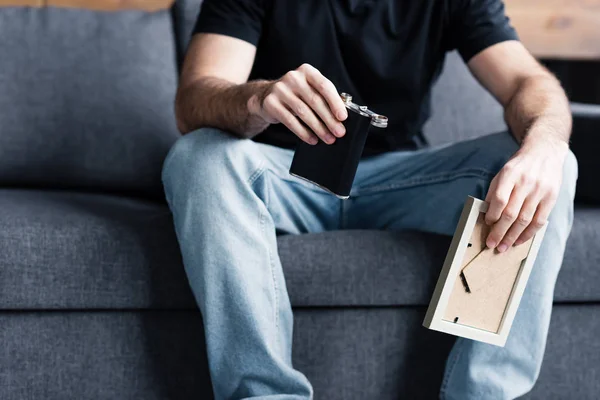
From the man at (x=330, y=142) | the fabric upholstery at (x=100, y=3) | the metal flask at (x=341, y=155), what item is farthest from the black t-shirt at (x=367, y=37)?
the fabric upholstery at (x=100, y=3)

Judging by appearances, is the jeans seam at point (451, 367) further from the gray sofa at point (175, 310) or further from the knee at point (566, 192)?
the knee at point (566, 192)

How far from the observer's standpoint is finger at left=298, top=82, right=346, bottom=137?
1025 mm

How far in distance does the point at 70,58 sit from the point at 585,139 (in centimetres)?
111

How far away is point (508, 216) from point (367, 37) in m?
0.53

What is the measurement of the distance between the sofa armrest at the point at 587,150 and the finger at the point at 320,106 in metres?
0.76

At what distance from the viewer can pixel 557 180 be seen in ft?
3.59

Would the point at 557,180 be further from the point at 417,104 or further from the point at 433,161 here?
the point at 417,104

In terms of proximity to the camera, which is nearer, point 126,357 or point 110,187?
point 126,357

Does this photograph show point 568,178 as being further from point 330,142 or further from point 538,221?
point 330,142

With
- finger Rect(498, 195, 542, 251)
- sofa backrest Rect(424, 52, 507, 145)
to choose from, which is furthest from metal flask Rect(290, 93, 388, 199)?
sofa backrest Rect(424, 52, 507, 145)

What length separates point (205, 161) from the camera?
3.78 feet

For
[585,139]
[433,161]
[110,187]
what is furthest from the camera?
[110,187]

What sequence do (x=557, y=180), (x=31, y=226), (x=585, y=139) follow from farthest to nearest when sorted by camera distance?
(x=585, y=139), (x=31, y=226), (x=557, y=180)

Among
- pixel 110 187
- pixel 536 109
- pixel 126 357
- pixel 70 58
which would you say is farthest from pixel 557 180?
pixel 70 58
